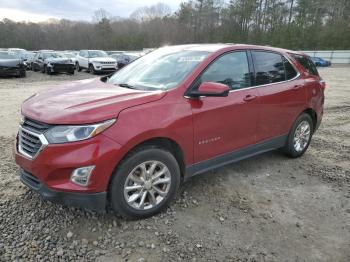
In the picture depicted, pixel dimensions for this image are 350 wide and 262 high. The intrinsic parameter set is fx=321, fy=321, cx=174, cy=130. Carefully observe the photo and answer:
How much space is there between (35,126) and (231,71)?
2310mm

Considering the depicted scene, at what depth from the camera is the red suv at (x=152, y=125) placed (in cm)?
281

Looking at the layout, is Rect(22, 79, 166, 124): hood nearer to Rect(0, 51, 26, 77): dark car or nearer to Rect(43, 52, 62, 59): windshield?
Rect(0, 51, 26, 77): dark car

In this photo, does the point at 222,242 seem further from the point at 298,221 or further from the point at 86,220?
the point at 86,220

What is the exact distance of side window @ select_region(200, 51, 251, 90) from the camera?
370 centimetres

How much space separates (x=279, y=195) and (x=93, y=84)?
105 inches

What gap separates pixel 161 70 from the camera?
12.7ft

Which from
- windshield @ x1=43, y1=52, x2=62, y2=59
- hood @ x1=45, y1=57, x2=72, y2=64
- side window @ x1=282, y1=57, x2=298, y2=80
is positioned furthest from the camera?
windshield @ x1=43, y1=52, x2=62, y2=59

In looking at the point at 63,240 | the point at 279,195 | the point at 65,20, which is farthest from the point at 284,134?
the point at 65,20

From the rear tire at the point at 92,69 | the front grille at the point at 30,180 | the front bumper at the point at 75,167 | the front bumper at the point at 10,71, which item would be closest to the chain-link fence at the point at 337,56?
the rear tire at the point at 92,69

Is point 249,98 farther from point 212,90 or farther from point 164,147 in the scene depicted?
point 164,147

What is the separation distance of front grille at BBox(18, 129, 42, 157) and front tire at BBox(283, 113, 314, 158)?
3.60m

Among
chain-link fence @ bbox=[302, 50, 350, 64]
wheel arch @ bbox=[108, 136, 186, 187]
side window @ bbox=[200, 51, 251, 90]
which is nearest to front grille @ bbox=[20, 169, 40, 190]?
wheel arch @ bbox=[108, 136, 186, 187]

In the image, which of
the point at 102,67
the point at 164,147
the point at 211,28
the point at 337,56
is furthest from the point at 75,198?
the point at 211,28

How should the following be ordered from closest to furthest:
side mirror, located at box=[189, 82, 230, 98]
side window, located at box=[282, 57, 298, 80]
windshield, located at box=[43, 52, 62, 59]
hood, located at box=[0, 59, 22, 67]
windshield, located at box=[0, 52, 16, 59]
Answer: side mirror, located at box=[189, 82, 230, 98] → side window, located at box=[282, 57, 298, 80] → hood, located at box=[0, 59, 22, 67] → windshield, located at box=[0, 52, 16, 59] → windshield, located at box=[43, 52, 62, 59]
